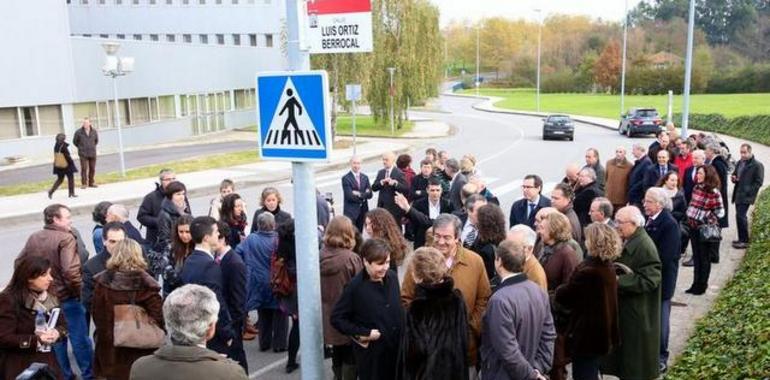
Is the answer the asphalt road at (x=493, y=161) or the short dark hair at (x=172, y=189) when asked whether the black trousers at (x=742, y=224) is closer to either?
the asphalt road at (x=493, y=161)

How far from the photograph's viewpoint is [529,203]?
8.08 m

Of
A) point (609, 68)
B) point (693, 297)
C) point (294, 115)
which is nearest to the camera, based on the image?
point (294, 115)

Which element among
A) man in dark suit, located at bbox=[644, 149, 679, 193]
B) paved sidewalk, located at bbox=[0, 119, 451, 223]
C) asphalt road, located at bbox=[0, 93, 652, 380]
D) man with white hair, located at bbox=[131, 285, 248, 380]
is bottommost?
asphalt road, located at bbox=[0, 93, 652, 380]

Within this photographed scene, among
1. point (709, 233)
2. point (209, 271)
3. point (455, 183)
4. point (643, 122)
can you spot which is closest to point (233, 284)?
point (209, 271)

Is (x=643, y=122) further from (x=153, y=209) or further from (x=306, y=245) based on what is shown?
(x=306, y=245)

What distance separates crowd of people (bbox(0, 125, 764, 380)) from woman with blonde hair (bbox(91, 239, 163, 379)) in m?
0.01

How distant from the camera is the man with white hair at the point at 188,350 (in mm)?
3238

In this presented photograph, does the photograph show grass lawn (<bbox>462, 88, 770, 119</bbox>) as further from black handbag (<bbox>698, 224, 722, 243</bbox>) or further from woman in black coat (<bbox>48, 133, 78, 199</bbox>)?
woman in black coat (<bbox>48, 133, 78, 199</bbox>)

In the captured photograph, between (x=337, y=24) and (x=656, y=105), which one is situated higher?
(x=337, y=24)

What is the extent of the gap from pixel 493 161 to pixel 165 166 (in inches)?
488

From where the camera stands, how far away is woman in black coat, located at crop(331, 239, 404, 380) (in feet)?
16.1

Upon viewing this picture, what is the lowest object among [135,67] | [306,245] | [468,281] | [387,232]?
[468,281]

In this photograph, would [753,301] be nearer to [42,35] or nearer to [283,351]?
[283,351]

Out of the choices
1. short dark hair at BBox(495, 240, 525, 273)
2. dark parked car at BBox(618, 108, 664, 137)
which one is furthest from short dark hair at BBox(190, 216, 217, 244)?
→ dark parked car at BBox(618, 108, 664, 137)
